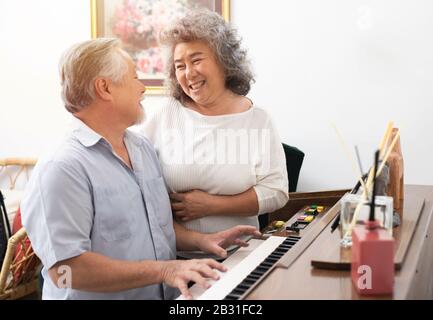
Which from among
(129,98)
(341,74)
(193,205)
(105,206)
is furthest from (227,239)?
(341,74)

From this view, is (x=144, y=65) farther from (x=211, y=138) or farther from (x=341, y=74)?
(x=211, y=138)

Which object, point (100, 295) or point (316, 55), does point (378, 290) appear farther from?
point (316, 55)

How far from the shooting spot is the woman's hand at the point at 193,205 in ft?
5.90

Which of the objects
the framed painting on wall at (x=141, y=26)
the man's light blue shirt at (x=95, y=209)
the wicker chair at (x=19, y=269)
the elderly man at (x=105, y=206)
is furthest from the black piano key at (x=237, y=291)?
the framed painting on wall at (x=141, y=26)

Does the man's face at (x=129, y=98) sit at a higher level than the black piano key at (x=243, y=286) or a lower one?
higher

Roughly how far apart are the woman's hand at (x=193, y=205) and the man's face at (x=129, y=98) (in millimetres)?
310

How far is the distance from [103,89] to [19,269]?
1319mm

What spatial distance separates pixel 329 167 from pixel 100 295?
1642mm

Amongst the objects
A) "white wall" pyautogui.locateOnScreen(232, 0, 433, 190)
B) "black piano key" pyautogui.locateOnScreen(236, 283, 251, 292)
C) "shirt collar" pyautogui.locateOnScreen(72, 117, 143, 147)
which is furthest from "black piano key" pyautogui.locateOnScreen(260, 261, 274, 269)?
"white wall" pyautogui.locateOnScreen(232, 0, 433, 190)

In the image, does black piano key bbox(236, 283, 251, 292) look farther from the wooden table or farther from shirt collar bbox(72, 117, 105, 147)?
shirt collar bbox(72, 117, 105, 147)

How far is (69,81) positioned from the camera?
5.04 feet

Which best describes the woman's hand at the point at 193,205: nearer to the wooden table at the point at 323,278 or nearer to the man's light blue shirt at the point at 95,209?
the man's light blue shirt at the point at 95,209

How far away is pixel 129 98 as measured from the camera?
161cm
